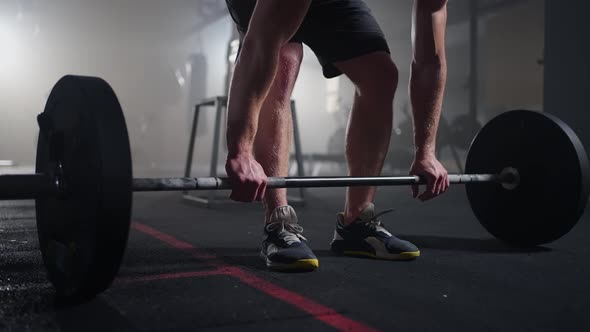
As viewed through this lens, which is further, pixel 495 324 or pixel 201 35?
pixel 201 35

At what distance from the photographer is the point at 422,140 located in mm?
1323

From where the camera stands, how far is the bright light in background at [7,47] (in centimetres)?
762

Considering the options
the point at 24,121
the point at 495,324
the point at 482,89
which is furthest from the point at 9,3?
the point at 495,324

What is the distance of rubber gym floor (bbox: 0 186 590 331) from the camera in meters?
0.81

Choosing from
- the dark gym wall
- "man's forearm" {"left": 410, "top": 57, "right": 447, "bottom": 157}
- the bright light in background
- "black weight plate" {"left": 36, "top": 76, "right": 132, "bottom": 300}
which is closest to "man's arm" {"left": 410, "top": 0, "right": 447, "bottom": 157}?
"man's forearm" {"left": 410, "top": 57, "right": 447, "bottom": 157}

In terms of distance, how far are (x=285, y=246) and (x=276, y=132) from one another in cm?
29

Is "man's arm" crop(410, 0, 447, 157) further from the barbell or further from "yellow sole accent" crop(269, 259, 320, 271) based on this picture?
"yellow sole accent" crop(269, 259, 320, 271)

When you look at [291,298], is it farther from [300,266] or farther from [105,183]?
[105,183]

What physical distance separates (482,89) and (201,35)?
207 inches

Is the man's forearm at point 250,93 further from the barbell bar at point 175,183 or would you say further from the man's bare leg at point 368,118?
the man's bare leg at point 368,118

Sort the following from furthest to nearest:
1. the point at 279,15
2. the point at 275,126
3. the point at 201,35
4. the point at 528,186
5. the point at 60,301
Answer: the point at 201,35
the point at 528,186
the point at 275,126
the point at 279,15
the point at 60,301

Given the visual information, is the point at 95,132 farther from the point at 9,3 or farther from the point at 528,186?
the point at 9,3

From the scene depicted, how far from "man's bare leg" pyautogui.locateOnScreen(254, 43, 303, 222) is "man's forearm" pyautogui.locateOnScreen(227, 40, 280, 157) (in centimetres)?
21

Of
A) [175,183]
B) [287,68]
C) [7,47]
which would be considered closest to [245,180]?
[175,183]
